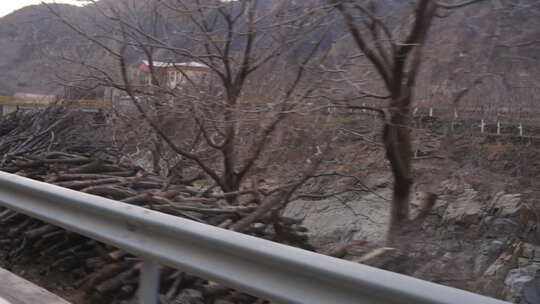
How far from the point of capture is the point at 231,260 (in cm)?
333

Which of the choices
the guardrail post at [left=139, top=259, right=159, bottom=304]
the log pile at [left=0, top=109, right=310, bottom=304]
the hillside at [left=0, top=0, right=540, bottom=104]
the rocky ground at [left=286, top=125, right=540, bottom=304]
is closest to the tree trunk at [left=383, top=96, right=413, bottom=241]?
the rocky ground at [left=286, top=125, right=540, bottom=304]

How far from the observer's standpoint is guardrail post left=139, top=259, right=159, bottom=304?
3.79 metres

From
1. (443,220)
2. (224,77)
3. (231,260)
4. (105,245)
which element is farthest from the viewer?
(224,77)

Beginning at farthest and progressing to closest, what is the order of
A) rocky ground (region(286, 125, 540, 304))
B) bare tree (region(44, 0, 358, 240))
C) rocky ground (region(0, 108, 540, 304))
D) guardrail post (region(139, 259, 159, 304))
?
bare tree (region(44, 0, 358, 240))
rocky ground (region(286, 125, 540, 304))
rocky ground (region(0, 108, 540, 304))
guardrail post (region(139, 259, 159, 304))

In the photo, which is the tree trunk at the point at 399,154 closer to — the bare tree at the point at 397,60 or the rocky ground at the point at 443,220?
the bare tree at the point at 397,60

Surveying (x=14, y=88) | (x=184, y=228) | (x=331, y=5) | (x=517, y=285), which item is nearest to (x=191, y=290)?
(x=184, y=228)

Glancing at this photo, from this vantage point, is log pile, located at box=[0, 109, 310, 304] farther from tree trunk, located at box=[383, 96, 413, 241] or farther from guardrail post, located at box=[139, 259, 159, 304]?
tree trunk, located at box=[383, 96, 413, 241]

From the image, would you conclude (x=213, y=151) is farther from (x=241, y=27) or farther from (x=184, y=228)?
(x=184, y=228)

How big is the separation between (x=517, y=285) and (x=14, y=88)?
23.6 m

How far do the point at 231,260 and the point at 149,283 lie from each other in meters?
0.76

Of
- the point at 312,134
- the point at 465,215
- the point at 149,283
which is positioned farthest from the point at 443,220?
the point at 149,283

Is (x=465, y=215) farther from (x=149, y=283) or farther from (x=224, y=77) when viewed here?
(x=149, y=283)

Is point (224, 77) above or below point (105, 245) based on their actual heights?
above

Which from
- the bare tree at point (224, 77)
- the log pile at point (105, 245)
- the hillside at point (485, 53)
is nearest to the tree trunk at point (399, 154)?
the hillside at point (485, 53)
